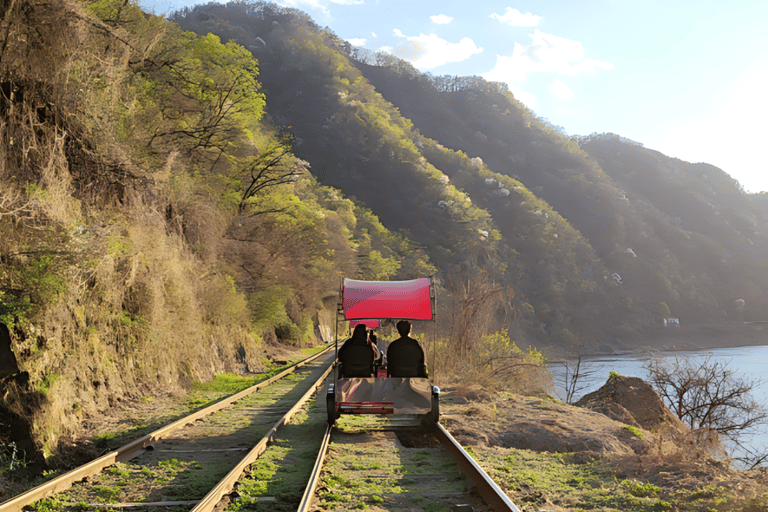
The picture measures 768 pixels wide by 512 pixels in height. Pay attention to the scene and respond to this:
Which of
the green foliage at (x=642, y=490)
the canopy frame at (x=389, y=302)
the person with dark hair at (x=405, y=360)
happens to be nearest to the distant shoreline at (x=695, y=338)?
the canopy frame at (x=389, y=302)

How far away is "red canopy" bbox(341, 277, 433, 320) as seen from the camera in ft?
35.6

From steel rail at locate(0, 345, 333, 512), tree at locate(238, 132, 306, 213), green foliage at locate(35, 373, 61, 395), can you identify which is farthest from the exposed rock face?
tree at locate(238, 132, 306, 213)

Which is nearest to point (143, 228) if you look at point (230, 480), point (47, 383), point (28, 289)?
point (28, 289)

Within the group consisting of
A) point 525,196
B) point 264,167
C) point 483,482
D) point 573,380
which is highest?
point 525,196

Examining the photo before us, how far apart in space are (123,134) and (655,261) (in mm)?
144533

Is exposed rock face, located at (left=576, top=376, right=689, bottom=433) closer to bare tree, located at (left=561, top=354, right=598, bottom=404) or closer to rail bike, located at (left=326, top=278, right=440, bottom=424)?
bare tree, located at (left=561, top=354, right=598, bottom=404)

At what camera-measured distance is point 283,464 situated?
7582 millimetres

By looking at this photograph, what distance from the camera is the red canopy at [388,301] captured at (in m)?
10.9

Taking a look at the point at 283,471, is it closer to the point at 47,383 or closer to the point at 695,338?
the point at 47,383

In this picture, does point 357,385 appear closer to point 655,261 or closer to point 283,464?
point 283,464

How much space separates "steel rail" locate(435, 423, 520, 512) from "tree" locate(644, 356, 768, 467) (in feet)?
28.9

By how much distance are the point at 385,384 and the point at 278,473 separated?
3368mm

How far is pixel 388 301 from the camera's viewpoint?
11039 millimetres

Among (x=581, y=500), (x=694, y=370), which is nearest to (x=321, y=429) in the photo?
(x=581, y=500)
